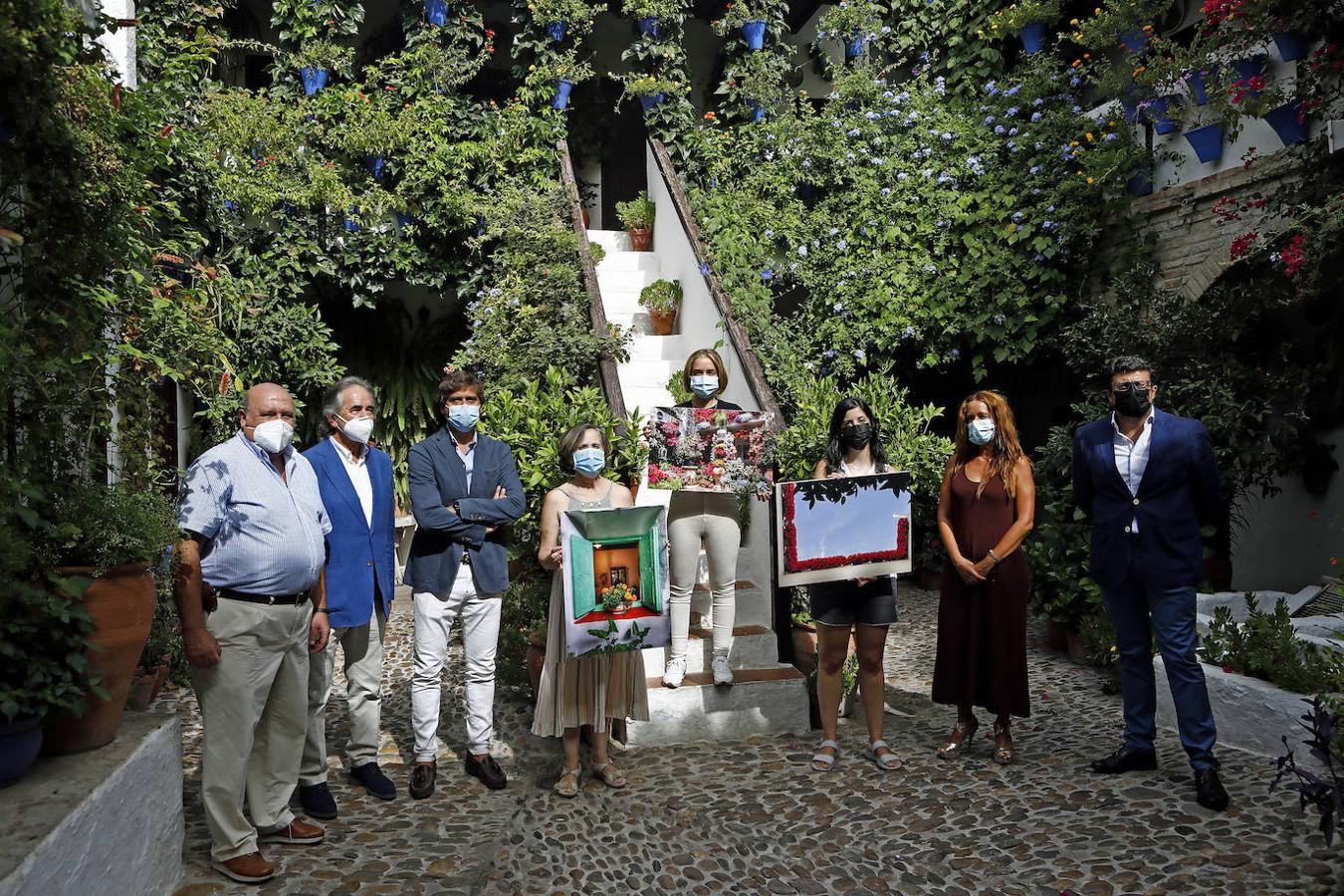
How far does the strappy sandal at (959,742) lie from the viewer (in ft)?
16.0

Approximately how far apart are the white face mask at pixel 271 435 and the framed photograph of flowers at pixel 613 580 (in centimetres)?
123

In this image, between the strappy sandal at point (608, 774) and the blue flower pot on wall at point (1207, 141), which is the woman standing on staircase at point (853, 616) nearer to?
the strappy sandal at point (608, 774)

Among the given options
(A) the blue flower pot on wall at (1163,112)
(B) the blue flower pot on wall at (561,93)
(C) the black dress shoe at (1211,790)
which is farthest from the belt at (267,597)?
(B) the blue flower pot on wall at (561,93)

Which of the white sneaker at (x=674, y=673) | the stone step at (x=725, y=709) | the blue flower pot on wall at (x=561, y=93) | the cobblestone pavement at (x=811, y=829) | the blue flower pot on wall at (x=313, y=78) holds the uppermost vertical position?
the blue flower pot on wall at (x=561, y=93)

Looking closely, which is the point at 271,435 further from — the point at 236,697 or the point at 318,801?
the point at 318,801

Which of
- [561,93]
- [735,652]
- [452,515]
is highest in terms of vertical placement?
[561,93]

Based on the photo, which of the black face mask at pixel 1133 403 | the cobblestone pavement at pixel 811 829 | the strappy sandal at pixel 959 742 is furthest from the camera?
the strappy sandal at pixel 959 742

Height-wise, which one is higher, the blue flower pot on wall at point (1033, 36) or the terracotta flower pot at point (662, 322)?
the blue flower pot on wall at point (1033, 36)

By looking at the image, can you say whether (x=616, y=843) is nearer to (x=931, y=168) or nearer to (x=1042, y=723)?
(x=1042, y=723)

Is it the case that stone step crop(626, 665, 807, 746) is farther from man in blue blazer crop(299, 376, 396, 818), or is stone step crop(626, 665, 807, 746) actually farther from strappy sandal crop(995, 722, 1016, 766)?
man in blue blazer crop(299, 376, 396, 818)

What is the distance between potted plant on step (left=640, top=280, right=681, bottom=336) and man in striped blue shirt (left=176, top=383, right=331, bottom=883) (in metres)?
5.62

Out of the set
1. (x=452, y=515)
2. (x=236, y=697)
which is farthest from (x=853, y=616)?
(x=236, y=697)

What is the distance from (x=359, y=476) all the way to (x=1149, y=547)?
12.0 ft

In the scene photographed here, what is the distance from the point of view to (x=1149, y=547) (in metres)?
4.30
